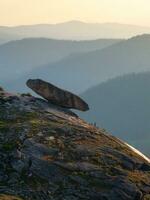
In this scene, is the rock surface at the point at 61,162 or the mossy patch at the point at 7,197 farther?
the rock surface at the point at 61,162

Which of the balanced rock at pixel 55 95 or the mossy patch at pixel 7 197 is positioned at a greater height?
the balanced rock at pixel 55 95

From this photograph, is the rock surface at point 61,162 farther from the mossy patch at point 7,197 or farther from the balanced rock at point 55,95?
the balanced rock at point 55,95

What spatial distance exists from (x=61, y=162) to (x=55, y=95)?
873cm

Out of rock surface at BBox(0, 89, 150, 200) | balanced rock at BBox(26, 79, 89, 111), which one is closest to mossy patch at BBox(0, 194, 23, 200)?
rock surface at BBox(0, 89, 150, 200)

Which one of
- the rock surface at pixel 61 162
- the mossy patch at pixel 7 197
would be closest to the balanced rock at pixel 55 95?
the rock surface at pixel 61 162

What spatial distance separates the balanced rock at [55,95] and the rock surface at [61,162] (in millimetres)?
1900

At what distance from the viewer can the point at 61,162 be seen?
90.5ft

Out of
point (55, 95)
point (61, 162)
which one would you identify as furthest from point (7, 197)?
point (55, 95)

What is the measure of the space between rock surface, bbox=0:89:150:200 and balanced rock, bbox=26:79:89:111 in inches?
74.8

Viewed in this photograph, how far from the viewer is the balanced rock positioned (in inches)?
1371

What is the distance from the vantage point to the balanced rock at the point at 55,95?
3481 centimetres

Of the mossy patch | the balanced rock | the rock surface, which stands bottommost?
the mossy patch

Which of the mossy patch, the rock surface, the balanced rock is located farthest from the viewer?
the balanced rock

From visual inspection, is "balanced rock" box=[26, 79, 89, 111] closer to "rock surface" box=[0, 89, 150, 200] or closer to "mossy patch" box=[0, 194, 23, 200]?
"rock surface" box=[0, 89, 150, 200]
